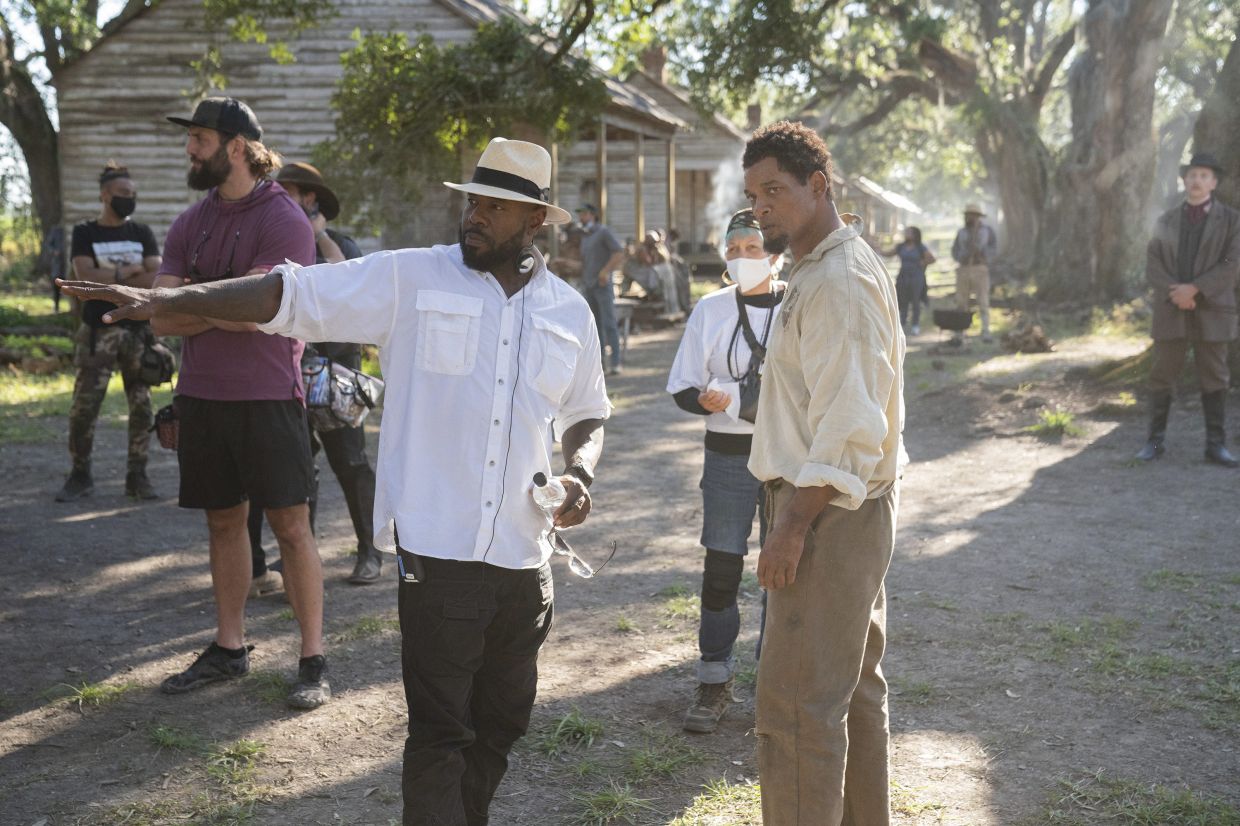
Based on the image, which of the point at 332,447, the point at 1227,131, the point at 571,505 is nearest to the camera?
the point at 571,505

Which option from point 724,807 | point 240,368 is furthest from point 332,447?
point 724,807

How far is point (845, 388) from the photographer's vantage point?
110 inches

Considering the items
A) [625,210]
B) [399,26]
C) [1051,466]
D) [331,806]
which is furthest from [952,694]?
[625,210]

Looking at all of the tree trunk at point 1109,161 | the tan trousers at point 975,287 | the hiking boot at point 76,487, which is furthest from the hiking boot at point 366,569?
the tree trunk at point 1109,161

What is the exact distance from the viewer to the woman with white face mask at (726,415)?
4.59 meters

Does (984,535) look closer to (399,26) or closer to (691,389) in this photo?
(691,389)

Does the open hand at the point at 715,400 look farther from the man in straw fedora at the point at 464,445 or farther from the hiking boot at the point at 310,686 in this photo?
the hiking boot at the point at 310,686

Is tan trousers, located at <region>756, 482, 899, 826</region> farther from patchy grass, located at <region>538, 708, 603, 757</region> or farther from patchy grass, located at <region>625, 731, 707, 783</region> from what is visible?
patchy grass, located at <region>538, 708, 603, 757</region>

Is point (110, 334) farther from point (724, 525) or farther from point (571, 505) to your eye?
point (571, 505)

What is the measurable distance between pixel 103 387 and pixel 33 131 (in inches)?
789

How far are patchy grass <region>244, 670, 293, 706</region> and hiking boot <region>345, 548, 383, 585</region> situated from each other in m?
1.42

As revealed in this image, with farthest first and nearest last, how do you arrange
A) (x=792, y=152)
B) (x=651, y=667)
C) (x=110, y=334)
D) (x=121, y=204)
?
1. (x=110, y=334)
2. (x=121, y=204)
3. (x=651, y=667)
4. (x=792, y=152)

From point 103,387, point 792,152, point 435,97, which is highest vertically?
point 435,97

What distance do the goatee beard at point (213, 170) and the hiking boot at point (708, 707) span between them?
2747mm
